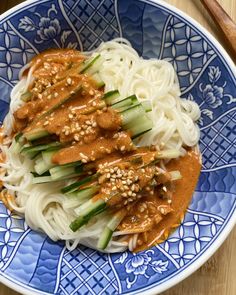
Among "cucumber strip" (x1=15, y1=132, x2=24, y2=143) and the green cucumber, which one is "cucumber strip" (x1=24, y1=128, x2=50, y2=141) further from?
the green cucumber

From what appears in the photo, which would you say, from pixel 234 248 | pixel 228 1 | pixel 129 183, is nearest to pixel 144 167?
pixel 129 183

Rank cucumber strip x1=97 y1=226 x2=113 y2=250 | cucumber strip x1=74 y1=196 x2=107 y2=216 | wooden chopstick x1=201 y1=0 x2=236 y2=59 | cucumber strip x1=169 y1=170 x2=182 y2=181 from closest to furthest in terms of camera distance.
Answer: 1. cucumber strip x1=74 y1=196 x2=107 y2=216
2. cucumber strip x1=97 y1=226 x2=113 y2=250
3. cucumber strip x1=169 y1=170 x2=182 y2=181
4. wooden chopstick x1=201 y1=0 x2=236 y2=59

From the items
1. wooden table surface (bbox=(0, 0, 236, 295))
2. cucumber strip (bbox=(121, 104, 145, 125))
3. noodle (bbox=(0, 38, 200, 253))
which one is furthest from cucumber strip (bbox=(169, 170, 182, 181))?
wooden table surface (bbox=(0, 0, 236, 295))

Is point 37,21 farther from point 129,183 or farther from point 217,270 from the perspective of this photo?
point 217,270

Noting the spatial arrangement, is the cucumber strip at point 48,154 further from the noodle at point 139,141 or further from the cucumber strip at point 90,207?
the cucumber strip at point 90,207

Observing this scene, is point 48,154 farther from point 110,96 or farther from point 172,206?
point 172,206

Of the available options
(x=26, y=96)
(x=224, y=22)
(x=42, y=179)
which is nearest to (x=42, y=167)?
(x=42, y=179)
